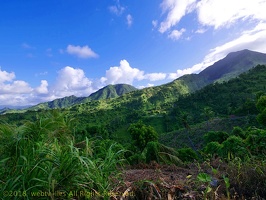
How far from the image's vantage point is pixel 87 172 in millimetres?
2178

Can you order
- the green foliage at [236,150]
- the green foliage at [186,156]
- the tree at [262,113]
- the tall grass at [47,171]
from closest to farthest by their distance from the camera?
the tall grass at [47,171] < the green foliage at [236,150] < the green foliage at [186,156] < the tree at [262,113]

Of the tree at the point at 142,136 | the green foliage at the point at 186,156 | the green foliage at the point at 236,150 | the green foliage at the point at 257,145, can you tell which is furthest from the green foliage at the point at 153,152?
the tree at the point at 142,136

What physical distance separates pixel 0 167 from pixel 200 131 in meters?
51.1

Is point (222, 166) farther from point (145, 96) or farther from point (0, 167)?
point (145, 96)

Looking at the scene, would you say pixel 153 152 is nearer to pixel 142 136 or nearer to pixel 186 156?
pixel 186 156

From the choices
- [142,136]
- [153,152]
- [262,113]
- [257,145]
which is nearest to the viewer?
[257,145]

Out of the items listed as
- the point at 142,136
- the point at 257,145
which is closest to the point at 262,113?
the point at 142,136

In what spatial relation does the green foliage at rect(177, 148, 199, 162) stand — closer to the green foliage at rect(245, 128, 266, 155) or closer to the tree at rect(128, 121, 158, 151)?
the green foliage at rect(245, 128, 266, 155)

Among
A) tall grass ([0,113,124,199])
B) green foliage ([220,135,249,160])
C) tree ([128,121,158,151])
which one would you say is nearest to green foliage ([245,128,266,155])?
green foliage ([220,135,249,160])

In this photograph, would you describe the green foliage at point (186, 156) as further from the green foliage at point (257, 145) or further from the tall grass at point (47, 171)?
the tall grass at point (47, 171)

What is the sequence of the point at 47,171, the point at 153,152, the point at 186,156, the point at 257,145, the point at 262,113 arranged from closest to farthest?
the point at 47,171 → the point at 257,145 → the point at 153,152 → the point at 186,156 → the point at 262,113

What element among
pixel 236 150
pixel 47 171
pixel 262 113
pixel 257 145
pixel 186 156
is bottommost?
pixel 186 156

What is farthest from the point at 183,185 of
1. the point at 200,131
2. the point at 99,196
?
the point at 200,131

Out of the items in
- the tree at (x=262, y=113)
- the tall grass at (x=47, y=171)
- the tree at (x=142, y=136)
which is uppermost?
the tall grass at (x=47, y=171)
